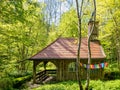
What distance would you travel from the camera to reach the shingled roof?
70.6ft

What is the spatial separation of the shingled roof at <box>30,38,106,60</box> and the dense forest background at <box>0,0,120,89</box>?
210 cm

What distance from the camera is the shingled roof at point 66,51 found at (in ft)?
70.6

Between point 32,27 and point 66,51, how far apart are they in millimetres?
12651

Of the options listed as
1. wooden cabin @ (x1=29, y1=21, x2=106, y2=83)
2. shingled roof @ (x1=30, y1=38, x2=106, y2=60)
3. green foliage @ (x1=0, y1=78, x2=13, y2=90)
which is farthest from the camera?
shingled roof @ (x1=30, y1=38, x2=106, y2=60)

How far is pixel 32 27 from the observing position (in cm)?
3375

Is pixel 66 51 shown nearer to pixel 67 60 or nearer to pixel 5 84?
pixel 67 60

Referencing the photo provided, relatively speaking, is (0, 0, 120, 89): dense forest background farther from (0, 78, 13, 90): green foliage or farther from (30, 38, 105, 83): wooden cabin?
(30, 38, 105, 83): wooden cabin

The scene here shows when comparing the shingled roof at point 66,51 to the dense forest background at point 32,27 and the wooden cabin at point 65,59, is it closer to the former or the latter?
the wooden cabin at point 65,59

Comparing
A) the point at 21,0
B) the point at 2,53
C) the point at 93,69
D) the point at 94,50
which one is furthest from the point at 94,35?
the point at 21,0

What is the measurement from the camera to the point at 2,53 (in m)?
16.3

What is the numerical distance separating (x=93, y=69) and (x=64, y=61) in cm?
301

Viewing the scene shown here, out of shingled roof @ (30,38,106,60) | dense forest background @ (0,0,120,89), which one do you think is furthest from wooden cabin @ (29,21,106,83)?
dense forest background @ (0,0,120,89)

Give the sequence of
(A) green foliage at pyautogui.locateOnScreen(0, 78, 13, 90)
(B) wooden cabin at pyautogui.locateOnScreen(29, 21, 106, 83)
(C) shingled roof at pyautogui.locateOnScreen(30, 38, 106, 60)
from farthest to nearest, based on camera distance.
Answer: (C) shingled roof at pyautogui.locateOnScreen(30, 38, 106, 60) < (B) wooden cabin at pyautogui.locateOnScreen(29, 21, 106, 83) < (A) green foliage at pyautogui.locateOnScreen(0, 78, 13, 90)

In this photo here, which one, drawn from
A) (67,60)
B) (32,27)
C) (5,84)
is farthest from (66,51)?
(32,27)
